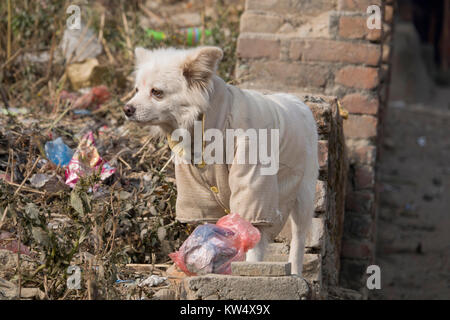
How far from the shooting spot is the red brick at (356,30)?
4871 millimetres

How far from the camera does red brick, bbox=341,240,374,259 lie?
5.29 m

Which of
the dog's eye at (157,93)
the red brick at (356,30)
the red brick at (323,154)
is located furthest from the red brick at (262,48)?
the dog's eye at (157,93)

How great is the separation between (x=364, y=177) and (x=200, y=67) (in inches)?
92.4

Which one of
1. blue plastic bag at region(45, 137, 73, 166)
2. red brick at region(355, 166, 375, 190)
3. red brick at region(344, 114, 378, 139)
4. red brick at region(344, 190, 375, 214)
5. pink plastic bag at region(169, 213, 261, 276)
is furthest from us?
red brick at region(344, 190, 375, 214)

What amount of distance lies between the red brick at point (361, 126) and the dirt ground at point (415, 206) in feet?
5.04

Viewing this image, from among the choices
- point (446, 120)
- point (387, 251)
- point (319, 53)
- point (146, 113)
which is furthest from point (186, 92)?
point (446, 120)

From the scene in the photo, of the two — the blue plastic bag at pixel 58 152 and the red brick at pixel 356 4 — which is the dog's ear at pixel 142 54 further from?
the red brick at pixel 356 4

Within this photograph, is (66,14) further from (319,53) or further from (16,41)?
(319,53)

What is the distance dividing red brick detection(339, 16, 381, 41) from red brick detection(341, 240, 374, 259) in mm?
1488

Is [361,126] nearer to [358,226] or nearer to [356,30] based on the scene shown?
[356,30]

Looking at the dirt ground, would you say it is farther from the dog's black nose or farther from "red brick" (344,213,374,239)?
the dog's black nose

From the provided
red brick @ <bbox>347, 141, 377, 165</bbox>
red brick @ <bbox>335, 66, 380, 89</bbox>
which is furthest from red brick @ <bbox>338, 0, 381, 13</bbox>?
red brick @ <bbox>347, 141, 377, 165</bbox>

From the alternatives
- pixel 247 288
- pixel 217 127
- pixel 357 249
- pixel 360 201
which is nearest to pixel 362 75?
pixel 360 201

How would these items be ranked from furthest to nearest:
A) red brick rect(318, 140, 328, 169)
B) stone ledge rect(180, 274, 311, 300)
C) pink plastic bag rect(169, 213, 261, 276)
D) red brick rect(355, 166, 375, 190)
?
red brick rect(355, 166, 375, 190) < red brick rect(318, 140, 328, 169) < pink plastic bag rect(169, 213, 261, 276) < stone ledge rect(180, 274, 311, 300)
